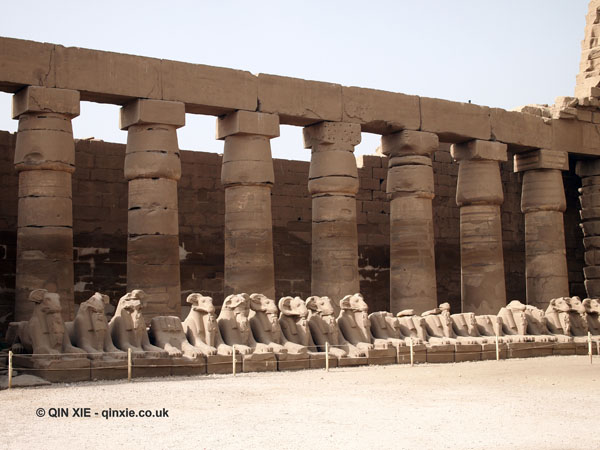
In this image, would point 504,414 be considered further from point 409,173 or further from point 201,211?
point 201,211

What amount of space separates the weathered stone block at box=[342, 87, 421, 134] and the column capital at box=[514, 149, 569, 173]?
4.02m

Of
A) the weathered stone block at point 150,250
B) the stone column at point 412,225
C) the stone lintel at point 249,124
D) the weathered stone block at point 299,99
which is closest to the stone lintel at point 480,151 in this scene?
the stone column at point 412,225

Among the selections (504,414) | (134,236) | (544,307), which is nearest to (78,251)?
(134,236)

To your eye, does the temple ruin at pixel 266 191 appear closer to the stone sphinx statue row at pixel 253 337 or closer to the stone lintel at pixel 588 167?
the stone lintel at pixel 588 167

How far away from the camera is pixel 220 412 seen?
31.1 ft

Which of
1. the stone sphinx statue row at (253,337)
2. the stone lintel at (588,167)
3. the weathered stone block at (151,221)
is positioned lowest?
the stone sphinx statue row at (253,337)

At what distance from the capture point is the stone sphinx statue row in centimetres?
1294

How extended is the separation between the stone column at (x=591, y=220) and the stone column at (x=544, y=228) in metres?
1.72

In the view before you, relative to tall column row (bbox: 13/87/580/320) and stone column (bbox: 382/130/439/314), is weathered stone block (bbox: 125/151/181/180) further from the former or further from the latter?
stone column (bbox: 382/130/439/314)

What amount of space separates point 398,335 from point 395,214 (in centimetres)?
453

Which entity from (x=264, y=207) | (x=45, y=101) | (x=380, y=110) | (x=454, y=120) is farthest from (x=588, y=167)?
(x=45, y=101)

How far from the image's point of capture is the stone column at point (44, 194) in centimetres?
1611

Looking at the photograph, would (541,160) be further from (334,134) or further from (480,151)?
(334,134)

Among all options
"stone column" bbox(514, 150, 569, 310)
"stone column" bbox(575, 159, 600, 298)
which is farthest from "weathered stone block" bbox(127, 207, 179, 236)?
"stone column" bbox(575, 159, 600, 298)
